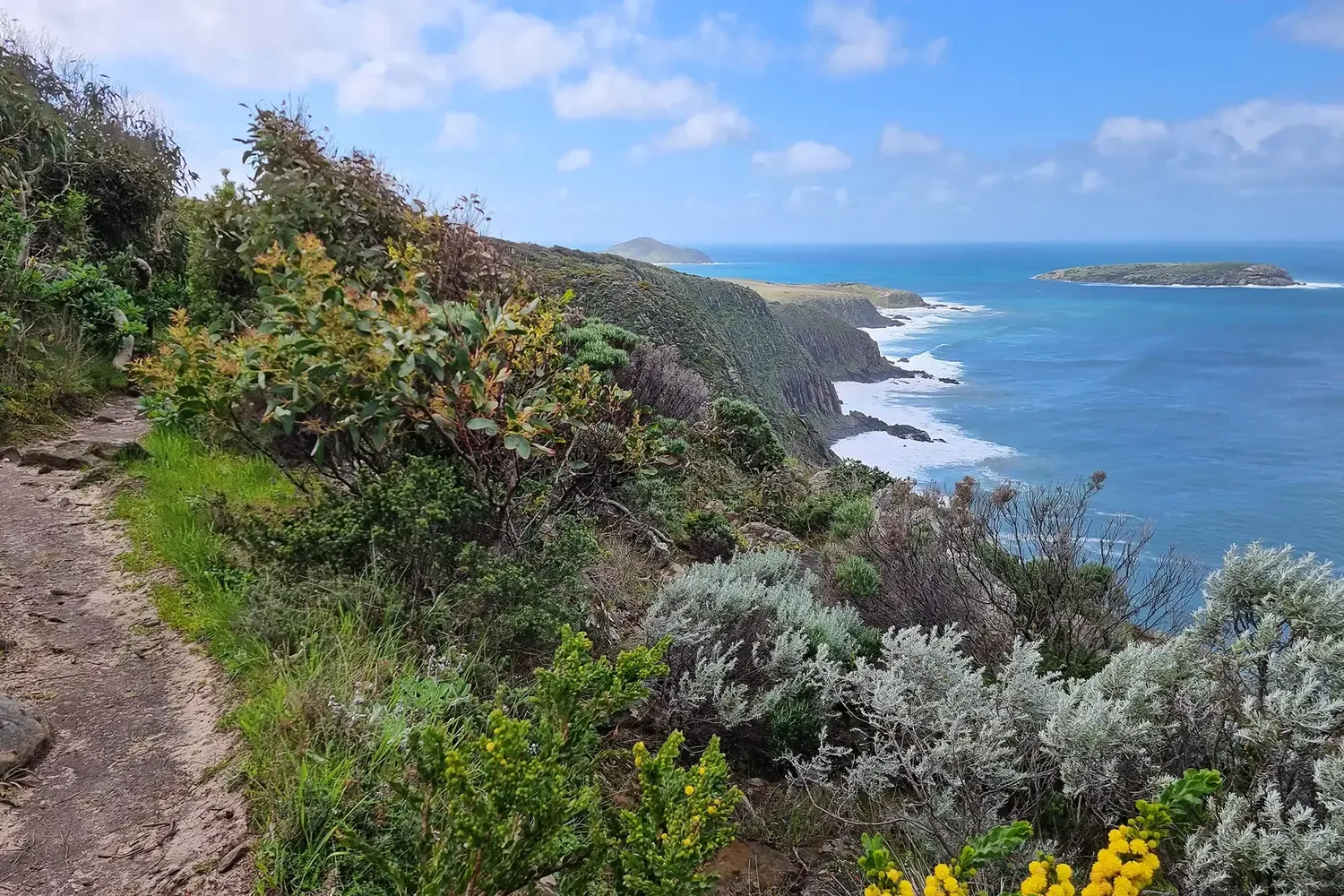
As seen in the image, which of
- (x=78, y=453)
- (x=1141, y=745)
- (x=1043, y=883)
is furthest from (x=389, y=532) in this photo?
(x=78, y=453)

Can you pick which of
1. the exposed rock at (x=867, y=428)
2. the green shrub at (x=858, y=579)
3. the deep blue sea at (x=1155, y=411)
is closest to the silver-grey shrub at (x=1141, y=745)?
the green shrub at (x=858, y=579)

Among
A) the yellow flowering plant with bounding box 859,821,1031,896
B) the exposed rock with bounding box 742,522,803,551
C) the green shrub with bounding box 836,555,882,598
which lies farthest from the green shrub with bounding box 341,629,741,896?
the exposed rock with bounding box 742,522,803,551

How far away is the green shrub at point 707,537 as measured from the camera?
7.01 meters

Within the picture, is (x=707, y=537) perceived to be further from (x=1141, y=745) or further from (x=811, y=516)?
(x=1141, y=745)

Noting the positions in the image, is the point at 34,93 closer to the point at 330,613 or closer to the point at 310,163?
the point at 310,163

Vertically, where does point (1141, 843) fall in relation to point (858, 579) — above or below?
above

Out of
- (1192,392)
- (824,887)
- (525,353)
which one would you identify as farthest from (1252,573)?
(1192,392)

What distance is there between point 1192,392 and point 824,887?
59.0m

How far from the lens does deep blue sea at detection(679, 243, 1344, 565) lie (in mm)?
27453

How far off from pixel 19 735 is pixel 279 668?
77 centimetres

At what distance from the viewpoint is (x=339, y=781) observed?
2.20m

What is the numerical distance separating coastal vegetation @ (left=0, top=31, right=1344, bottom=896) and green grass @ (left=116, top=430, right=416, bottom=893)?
0.01 meters

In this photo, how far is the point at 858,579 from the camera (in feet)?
21.1

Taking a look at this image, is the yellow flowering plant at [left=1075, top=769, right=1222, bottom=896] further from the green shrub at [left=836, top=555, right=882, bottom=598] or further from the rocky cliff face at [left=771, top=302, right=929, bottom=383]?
the rocky cliff face at [left=771, top=302, right=929, bottom=383]
